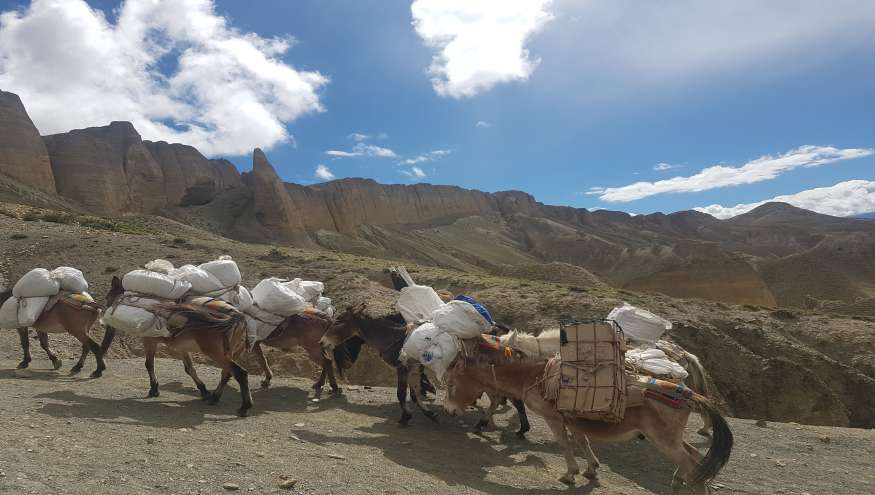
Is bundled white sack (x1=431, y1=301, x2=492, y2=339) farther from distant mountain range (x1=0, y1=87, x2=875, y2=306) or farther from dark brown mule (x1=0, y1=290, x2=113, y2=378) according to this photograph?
distant mountain range (x1=0, y1=87, x2=875, y2=306)

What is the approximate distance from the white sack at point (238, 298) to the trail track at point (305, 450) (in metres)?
1.77

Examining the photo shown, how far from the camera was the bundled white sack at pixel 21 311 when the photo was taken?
34.0 ft

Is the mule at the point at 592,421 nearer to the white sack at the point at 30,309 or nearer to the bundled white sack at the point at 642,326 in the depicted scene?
the bundled white sack at the point at 642,326

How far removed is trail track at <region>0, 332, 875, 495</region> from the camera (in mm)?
4984

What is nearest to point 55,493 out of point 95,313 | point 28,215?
point 95,313

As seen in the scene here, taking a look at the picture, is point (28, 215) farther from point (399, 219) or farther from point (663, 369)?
point (399, 219)

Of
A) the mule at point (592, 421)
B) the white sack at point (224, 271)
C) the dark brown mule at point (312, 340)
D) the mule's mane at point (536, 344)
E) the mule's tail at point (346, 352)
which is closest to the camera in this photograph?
the mule at point (592, 421)

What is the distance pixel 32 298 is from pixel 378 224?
9154cm

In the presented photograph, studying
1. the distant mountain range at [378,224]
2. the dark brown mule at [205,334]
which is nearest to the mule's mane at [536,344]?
the dark brown mule at [205,334]

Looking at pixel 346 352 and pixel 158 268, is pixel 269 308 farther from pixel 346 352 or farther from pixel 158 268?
pixel 158 268

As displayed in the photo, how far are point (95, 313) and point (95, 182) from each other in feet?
207

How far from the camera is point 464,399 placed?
778cm

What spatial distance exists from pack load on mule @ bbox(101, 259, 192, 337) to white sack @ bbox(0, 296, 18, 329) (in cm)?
320

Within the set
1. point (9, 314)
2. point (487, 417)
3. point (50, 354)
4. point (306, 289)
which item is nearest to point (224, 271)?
point (306, 289)
